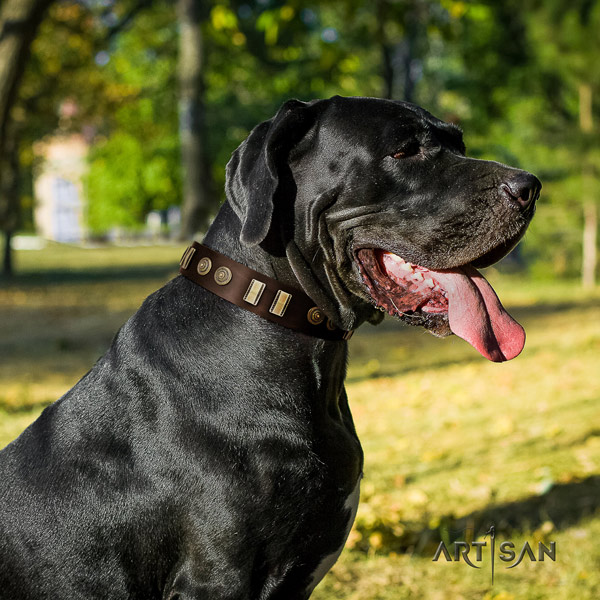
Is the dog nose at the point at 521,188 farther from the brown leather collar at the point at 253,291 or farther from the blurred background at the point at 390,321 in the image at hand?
the blurred background at the point at 390,321

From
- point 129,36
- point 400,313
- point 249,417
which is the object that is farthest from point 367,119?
point 129,36

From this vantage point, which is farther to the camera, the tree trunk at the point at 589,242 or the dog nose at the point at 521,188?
the tree trunk at the point at 589,242

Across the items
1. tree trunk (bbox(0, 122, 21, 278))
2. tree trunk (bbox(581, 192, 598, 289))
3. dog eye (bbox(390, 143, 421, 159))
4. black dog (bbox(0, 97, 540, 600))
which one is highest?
dog eye (bbox(390, 143, 421, 159))

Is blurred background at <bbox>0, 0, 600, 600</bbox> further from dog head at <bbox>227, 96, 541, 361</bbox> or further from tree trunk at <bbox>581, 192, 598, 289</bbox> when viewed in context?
dog head at <bbox>227, 96, 541, 361</bbox>

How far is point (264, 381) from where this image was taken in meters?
2.34

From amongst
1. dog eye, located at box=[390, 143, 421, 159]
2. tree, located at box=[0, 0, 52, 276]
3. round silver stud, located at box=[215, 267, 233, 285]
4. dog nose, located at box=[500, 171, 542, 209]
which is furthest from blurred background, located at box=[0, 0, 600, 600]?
dog eye, located at box=[390, 143, 421, 159]

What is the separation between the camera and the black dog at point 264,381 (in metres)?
2.22

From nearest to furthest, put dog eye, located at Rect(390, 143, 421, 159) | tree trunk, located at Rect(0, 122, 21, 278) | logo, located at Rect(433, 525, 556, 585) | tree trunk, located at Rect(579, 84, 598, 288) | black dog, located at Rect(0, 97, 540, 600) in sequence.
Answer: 1. black dog, located at Rect(0, 97, 540, 600)
2. dog eye, located at Rect(390, 143, 421, 159)
3. logo, located at Rect(433, 525, 556, 585)
4. tree trunk, located at Rect(579, 84, 598, 288)
5. tree trunk, located at Rect(0, 122, 21, 278)

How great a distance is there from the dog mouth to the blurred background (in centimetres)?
166

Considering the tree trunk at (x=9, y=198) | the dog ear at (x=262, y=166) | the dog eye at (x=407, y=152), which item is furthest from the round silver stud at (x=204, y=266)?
the tree trunk at (x=9, y=198)

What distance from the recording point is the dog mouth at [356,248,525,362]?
2490 millimetres

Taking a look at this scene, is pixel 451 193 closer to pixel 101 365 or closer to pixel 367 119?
pixel 367 119

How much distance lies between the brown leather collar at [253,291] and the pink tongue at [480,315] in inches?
17.1

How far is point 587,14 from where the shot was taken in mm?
13609
